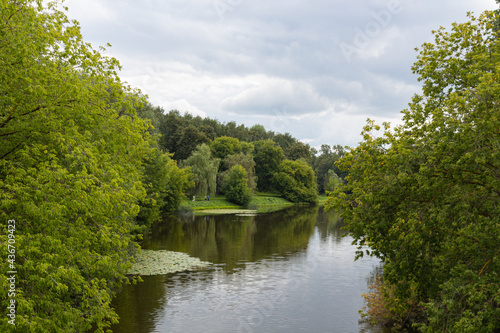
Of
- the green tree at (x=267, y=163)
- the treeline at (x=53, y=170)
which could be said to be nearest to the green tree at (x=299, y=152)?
the green tree at (x=267, y=163)

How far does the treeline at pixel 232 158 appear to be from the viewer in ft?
261

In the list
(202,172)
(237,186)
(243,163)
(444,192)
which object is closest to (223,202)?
(237,186)

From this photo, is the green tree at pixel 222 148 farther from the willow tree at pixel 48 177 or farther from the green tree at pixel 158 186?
the willow tree at pixel 48 177

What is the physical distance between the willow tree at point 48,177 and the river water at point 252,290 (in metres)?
9.25

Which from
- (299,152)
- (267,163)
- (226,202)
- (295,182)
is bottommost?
(226,202)

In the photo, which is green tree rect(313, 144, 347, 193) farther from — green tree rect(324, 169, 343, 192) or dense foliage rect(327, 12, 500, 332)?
dense foliage rect(327, 12, 500, 332)

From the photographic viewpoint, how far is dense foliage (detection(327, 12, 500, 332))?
11516 millimetres

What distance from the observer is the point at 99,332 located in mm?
12172

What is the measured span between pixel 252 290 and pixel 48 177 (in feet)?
59.1

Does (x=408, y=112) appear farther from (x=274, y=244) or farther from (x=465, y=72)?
(x=274, y=244)

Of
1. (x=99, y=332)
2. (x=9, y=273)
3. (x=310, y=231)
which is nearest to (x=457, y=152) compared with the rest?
(x=99, y=332)

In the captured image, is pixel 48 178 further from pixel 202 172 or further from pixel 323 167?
pixel 323 167

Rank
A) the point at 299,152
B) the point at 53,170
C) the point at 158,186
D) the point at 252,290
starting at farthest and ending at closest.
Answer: the point at 299,152, the point at 158,186, the point at 252,290, the point at 53,170

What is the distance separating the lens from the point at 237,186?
280 feet
